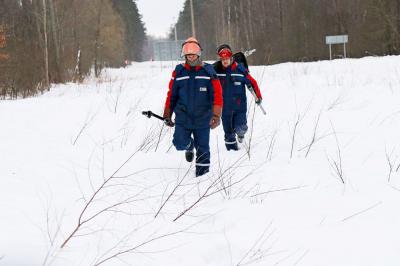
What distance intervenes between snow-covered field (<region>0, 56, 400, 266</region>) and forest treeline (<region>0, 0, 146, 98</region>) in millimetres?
6344

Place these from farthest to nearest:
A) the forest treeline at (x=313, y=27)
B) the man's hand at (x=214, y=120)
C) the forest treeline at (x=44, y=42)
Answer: the forest treeline at (x=313, y=27)
the forest treeline at (x=44, y=42)
the man's hand at (x=214, y=120)

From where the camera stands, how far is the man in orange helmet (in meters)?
4.13

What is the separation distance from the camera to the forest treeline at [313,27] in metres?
21.7

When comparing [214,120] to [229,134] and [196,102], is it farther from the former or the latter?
[229,134]

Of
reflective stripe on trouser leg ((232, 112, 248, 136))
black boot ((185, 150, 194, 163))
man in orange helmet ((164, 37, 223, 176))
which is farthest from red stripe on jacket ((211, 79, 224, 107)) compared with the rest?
reflective stripe on trouser leg ((232, 112, 248, 136))

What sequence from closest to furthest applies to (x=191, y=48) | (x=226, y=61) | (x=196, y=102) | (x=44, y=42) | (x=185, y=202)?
(x=185, y=202) < (x=191, y=48) < (x=196, y=102) < (x=226, y=61) < (x=44, y=42)

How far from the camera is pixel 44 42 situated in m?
15.0

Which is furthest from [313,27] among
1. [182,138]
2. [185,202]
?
[185,202]

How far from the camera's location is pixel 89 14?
26.2m

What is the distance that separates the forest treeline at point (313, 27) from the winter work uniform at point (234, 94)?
15.3 m

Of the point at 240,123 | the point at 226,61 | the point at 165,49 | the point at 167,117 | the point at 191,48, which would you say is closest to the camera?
the point at 191,48

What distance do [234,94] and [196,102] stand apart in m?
1.20

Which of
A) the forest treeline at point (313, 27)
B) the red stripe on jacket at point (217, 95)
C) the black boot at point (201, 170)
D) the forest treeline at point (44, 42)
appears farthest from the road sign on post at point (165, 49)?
the black boot at point (201, 170)

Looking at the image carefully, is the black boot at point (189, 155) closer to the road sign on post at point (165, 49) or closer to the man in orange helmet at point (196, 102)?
the man in orange helmet at point (196, 102)
